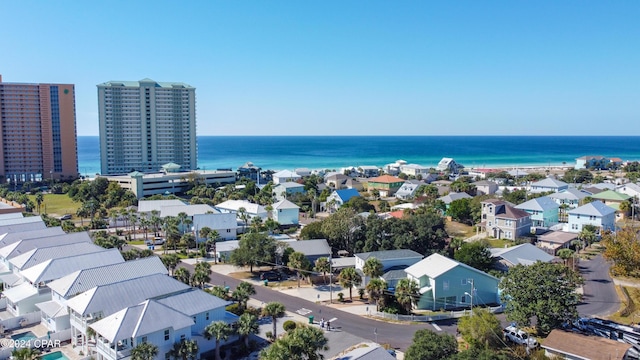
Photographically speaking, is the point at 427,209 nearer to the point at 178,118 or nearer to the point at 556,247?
the point at 556,247

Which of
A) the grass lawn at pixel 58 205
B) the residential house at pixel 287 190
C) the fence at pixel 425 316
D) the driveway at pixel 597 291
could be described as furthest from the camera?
the residential house at pixel 287 190

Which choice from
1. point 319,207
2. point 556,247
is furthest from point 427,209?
point 319,207

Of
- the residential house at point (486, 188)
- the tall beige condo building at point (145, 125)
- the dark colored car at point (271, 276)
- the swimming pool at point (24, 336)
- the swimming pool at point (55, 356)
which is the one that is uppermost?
the tall beige condo building at point (145, 125)

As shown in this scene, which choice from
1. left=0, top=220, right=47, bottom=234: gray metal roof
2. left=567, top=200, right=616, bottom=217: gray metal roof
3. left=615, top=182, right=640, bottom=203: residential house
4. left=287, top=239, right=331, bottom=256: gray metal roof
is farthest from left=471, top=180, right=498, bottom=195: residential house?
left=0, top=220, right=47, bottom=234: gray metal roof

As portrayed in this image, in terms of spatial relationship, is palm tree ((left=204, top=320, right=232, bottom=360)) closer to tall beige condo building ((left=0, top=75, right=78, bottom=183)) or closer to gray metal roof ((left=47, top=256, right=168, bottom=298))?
gray metal roof ((left=47, top=256, right=168, bottom=298))

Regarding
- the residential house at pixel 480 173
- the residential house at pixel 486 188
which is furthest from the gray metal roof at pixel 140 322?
the residential house at pixel 480 173

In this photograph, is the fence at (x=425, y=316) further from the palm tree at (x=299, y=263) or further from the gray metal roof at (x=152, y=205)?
the gray metal roof at (x=152, y=205)
